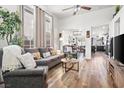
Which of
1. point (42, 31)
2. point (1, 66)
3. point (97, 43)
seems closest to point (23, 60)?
point (1, 66)

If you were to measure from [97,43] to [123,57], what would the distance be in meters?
17.4

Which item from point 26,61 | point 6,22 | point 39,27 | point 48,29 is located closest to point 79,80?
point 26,61

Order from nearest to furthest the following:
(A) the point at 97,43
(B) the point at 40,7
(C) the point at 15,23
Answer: (C) the point at 15,23
(B) the point at 40,7
(A) the point at 97,43

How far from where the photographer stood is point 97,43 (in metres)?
20.8

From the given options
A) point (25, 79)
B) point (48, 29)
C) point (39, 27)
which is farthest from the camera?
point (48, 29)

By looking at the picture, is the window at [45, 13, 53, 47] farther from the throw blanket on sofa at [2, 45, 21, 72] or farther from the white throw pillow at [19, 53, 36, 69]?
the throw blanket on sofa at [2, 45, 21, 72]

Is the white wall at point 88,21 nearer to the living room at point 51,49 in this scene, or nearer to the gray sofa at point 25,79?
the living room at point 51,49

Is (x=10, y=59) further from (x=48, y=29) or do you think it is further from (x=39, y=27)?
(x=48, y=29)

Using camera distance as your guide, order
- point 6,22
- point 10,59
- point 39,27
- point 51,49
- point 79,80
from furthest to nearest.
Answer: point 51,49
point 39,27
point 79,80
point 6,22
point 10,59

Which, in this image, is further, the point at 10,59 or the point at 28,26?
the point at 28,26

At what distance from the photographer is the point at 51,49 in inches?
311

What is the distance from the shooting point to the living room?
3446 millimetres

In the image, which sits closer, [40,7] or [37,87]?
[37,87]
